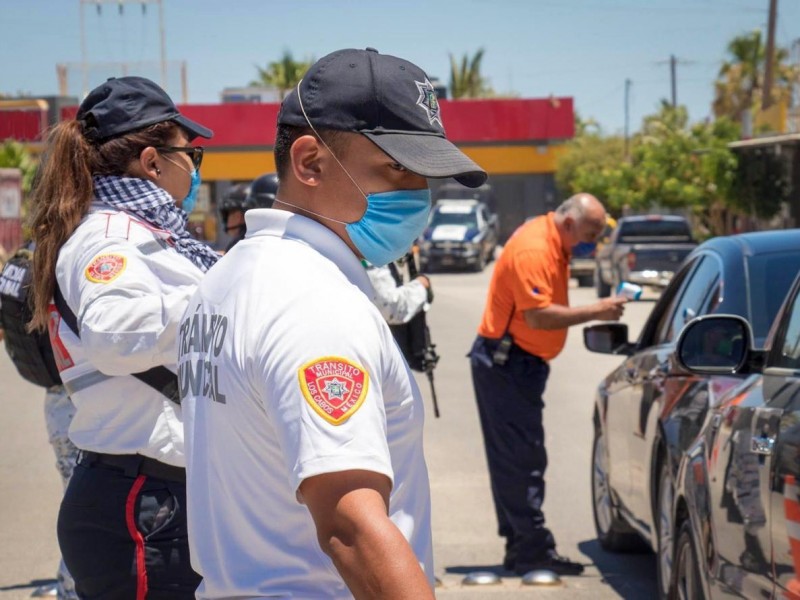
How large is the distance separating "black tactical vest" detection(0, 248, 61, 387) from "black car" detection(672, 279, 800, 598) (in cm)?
223

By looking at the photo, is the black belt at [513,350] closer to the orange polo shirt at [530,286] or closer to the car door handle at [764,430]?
the orange polo shirt at [530,286]

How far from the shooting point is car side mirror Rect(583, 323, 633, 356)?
7.09 meters

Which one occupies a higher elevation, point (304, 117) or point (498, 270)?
point (304, 117)

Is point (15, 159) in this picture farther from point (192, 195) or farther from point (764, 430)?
point (764, 430)

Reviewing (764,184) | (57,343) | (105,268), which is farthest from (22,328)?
(764,184)

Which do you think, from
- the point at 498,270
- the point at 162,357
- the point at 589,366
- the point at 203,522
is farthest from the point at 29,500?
the point at 589,366

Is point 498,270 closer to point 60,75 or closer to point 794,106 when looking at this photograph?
point 794,106

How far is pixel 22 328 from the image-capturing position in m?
4.80

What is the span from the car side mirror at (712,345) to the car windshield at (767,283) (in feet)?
2.81

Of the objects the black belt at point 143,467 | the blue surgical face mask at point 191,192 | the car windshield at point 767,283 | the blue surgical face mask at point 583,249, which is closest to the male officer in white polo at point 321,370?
the black belt at point 143,467

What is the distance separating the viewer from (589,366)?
17297mm

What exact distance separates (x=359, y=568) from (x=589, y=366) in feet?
51.2

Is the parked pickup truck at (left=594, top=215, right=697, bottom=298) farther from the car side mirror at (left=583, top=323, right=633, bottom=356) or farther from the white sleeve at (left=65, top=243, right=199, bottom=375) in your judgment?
the white sleeve at (left=65, top=243, right=199, bottom=375)

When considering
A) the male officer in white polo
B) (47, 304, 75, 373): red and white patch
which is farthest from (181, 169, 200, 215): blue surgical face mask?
the male officer in white polo
